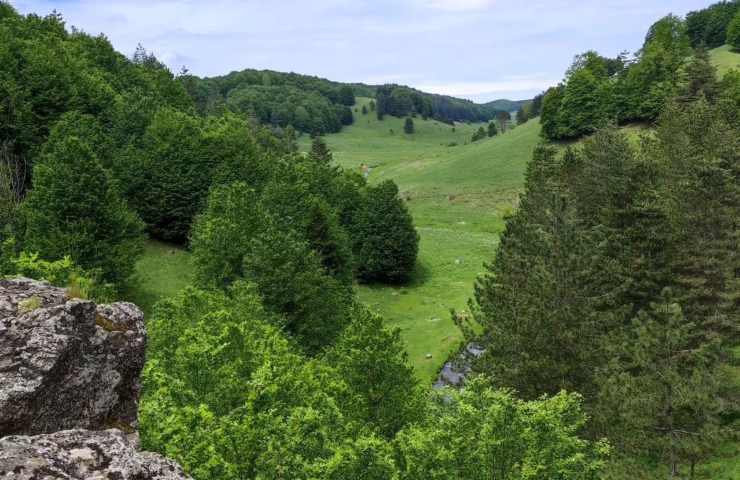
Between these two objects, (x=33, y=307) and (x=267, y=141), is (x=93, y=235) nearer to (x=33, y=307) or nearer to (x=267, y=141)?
(x=33, y=307)

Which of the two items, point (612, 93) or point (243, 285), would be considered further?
point (612, 93)

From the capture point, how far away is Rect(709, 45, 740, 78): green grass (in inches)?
4841

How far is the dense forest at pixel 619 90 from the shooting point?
108 meters

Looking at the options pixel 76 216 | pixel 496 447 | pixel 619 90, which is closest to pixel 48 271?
pixel 76 216

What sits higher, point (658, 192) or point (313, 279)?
point (658, 192)

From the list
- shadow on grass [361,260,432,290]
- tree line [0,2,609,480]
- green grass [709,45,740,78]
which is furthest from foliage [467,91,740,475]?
green grass [709,45,740,78]

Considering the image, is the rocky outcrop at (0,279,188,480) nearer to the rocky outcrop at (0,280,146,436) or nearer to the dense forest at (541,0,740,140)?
the rocky outcrop at (0,280,146,436)

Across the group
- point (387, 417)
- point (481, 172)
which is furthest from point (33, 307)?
point (481, 172)

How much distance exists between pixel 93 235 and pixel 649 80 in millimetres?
110286

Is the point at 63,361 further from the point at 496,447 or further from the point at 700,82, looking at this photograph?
the point at 700,82

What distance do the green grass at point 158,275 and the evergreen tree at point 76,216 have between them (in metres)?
4.42

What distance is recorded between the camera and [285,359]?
25.4m

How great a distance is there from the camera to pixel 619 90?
117 metres

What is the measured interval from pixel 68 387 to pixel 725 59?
157383 mm
